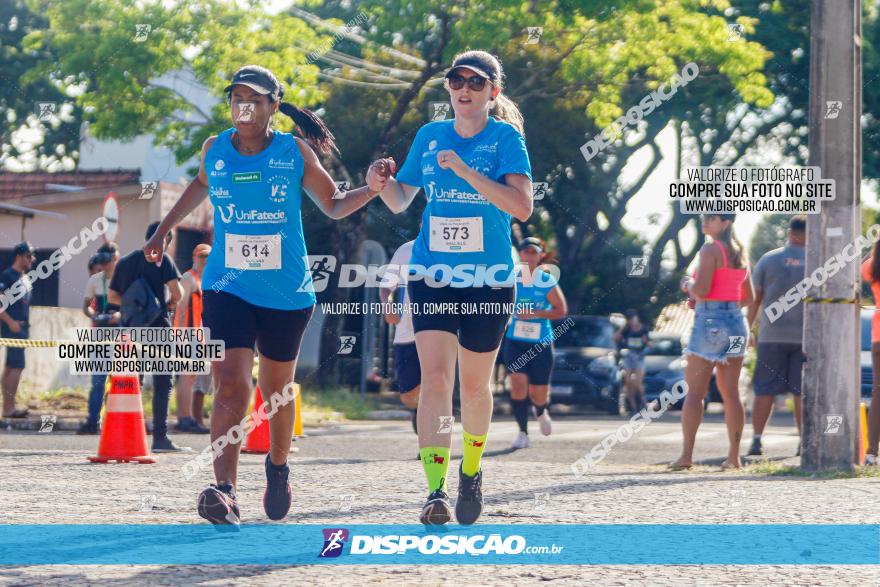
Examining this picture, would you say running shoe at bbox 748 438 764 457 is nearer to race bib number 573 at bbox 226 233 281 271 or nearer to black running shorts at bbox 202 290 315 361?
black running shorts at bbox 202 290 315 361

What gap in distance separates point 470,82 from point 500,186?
A: 493mm

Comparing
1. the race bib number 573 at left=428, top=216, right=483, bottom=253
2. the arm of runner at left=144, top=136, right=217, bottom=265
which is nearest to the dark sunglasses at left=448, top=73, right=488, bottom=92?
the race bib number 573 at left=428, top=216, right=483, bottom=253

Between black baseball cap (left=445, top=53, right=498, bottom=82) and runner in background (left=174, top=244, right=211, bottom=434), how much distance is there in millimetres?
6645

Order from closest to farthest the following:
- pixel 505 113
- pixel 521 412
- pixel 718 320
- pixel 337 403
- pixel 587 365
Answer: pixel 505 113 → pixel 718 320 → pixel 521 412 → pixel 337 403 → pixel 587 365

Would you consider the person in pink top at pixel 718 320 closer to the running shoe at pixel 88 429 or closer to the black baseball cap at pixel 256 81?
the black baseball cap at pixel 256 81

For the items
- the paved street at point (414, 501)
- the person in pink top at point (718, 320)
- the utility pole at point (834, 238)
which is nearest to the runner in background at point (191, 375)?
the paved street at point (414, 501)

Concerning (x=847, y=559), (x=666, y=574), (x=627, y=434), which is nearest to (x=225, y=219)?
(x=666, y=574)

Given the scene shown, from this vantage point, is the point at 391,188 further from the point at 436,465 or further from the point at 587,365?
the point at 587,365

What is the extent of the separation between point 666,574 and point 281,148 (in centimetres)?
247

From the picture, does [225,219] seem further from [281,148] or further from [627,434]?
[627,434]

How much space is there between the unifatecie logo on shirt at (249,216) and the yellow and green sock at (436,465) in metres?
1.17

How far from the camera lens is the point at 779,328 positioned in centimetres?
1154

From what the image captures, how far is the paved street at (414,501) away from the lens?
15.8ft

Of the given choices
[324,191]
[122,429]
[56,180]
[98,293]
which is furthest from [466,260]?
[56,180]
